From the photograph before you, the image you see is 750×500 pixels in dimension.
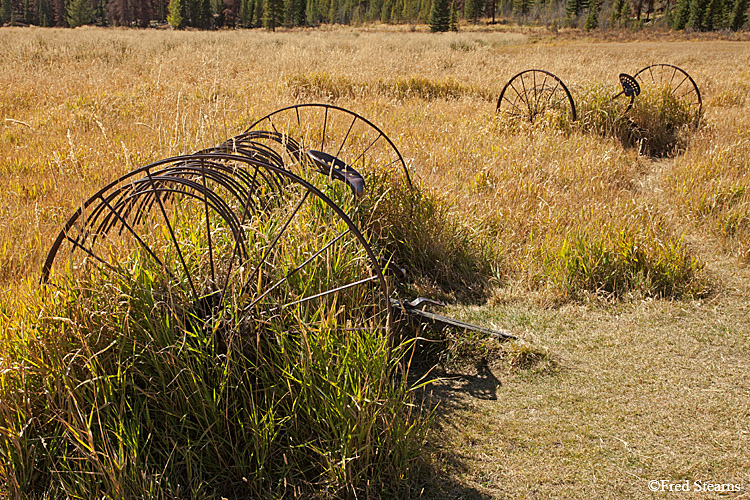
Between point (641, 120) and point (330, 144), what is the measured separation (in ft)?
14.6

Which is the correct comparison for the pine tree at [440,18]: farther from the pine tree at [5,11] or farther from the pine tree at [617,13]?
the pine tree at [5,11]

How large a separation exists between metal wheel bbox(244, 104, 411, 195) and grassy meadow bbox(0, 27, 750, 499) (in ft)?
0.95

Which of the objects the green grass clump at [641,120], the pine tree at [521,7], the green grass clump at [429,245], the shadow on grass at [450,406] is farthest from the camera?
the pine tree at [521,7]

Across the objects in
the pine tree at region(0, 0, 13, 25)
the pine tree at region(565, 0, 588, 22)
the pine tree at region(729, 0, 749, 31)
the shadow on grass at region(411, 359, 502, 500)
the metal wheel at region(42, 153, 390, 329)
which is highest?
the pine tree at region(565, 0, 588, 22)

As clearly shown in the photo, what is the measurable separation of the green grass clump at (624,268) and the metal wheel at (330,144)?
4.18ft

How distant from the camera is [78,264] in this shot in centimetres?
217

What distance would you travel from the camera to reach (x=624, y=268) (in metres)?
3.79

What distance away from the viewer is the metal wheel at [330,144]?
3.26 meters

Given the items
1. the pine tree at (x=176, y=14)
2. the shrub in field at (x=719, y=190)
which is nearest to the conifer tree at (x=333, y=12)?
the pine tree at (x=176, y=14)

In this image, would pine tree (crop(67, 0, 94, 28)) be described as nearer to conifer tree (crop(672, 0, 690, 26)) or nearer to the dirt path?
conifer tree (crop(672, 0, 690, 26))

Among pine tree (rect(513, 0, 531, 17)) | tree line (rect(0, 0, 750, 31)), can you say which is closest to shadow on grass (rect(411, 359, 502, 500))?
tree line (rect(0, 0, 750, 31))

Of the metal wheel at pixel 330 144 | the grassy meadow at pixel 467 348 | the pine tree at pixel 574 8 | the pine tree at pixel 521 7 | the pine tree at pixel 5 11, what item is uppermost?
the pine tree at pixel 521 7

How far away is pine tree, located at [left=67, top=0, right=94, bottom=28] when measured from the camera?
56562 mm

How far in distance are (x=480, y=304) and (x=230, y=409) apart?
2016 mm
